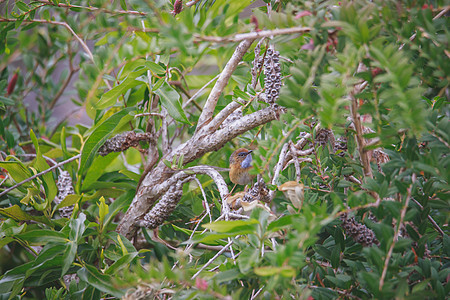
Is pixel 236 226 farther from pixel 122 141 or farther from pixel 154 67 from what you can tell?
pixel 122 141

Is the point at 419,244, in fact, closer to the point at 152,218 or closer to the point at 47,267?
the point at 152,218

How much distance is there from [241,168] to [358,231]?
491 mm

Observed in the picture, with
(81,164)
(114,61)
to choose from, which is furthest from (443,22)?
(81,164)

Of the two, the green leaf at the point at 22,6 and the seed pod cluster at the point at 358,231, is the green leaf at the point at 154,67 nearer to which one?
the green leaf at the point at 22,6

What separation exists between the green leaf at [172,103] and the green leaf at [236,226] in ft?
1.71

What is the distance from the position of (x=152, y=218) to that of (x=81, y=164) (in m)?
0.34

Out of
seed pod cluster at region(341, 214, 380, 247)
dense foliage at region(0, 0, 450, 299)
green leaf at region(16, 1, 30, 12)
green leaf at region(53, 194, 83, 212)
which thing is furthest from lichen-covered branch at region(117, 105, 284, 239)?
green leaf at region(16, 1, 30, 12)

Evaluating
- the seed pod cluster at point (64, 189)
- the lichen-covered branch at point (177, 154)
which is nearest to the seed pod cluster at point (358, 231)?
the lichen-covered branch at point (177, 154)

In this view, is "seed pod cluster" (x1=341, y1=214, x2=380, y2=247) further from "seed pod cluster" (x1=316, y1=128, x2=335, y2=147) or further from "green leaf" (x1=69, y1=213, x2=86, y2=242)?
"green leaf" (x1=69, y1=213, x2=86, y2=242)

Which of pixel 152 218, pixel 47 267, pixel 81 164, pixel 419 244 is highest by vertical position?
pixel 419 244

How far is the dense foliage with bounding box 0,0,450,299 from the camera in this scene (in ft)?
2.09

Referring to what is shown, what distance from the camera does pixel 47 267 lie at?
1.22 meters

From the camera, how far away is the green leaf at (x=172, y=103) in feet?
3.88

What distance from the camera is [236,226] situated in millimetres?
729
